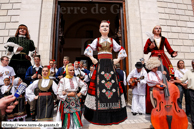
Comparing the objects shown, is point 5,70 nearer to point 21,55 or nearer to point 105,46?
point 21,55

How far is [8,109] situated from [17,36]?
355 centimetres

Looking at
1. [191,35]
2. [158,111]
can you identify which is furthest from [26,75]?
[191,35]

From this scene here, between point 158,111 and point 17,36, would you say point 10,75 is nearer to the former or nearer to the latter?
point 17,36

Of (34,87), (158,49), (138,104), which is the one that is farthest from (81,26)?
(34,87)

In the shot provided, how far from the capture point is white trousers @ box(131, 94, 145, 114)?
3.83 m

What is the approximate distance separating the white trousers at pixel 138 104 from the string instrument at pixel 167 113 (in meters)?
1.51

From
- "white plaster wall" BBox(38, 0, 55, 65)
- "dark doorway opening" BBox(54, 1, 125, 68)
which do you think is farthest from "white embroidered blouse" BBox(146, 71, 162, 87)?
"dark doorway opening" BBox(54, 1, 125, 68)

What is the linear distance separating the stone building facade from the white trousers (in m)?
1.92

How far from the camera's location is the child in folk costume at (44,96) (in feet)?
8.86

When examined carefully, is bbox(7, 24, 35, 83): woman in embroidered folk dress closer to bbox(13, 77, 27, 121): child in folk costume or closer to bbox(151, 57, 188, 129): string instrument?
bbox(13, 77, 27, 121): child in folk costume

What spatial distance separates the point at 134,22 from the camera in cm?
599

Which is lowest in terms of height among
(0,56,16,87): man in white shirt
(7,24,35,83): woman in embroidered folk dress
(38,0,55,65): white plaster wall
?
(0,56,16,87): man in white shirt

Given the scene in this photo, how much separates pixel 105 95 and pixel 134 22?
459 centimetres

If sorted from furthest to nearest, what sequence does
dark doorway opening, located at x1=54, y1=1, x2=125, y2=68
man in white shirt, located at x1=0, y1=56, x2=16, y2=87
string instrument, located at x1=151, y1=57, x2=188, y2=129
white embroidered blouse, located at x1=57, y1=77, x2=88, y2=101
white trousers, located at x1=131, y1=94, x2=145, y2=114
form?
dark doorway opening, located at x1=54, y1=1, x2=125, y2=68, white trousers, located at x1=131, y1=94, x2=145, y2=114, man in white shirt, located at x1=0, y1=56, x2=16, y2=87, white embroidered blouse, located at x1=57, y1=77, x2=88, y2=101, string instrument, located at x1=151, y1=57, x2=188, y2=129
